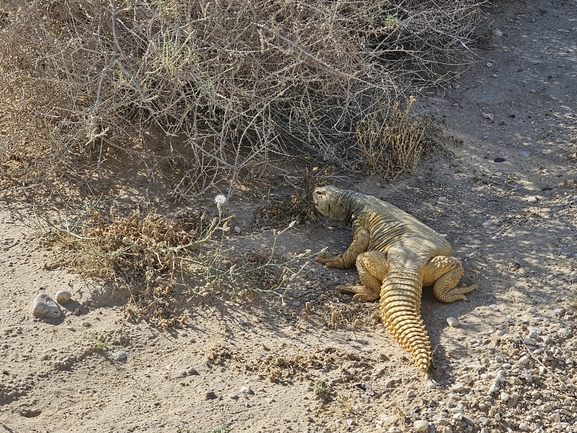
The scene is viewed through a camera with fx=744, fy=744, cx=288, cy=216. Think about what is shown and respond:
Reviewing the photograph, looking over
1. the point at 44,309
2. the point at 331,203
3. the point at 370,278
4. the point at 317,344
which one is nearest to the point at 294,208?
the point at 331,203

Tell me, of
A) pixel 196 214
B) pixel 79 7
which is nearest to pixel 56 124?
pixel 79 7

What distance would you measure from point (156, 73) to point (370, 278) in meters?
2.15

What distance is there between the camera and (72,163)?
5.93 metres

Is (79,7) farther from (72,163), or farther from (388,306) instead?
(388,306)

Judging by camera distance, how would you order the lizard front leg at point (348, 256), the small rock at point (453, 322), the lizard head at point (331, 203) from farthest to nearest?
the lizard head at point (331, 203) < the lizard front leg at point (348, 256) < the small rock at point (453, 322)

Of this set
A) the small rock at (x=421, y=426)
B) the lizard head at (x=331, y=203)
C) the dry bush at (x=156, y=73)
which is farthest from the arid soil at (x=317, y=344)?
the dry bush at (x=156, y=73)

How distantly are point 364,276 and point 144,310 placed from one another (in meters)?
1.45

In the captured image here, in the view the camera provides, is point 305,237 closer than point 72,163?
Yes

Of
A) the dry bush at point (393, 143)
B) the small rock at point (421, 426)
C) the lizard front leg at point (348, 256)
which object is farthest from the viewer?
the dry bush at point (393, 143)

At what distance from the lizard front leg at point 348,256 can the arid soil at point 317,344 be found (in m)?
0.07

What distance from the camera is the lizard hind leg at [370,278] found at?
16.2 feet

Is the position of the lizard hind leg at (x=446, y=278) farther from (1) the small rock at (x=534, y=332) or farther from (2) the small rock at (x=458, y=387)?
(2) the small rock at (x=458, y=387)

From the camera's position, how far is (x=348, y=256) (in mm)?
5227

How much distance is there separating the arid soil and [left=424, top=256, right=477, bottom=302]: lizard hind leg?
0.09m
